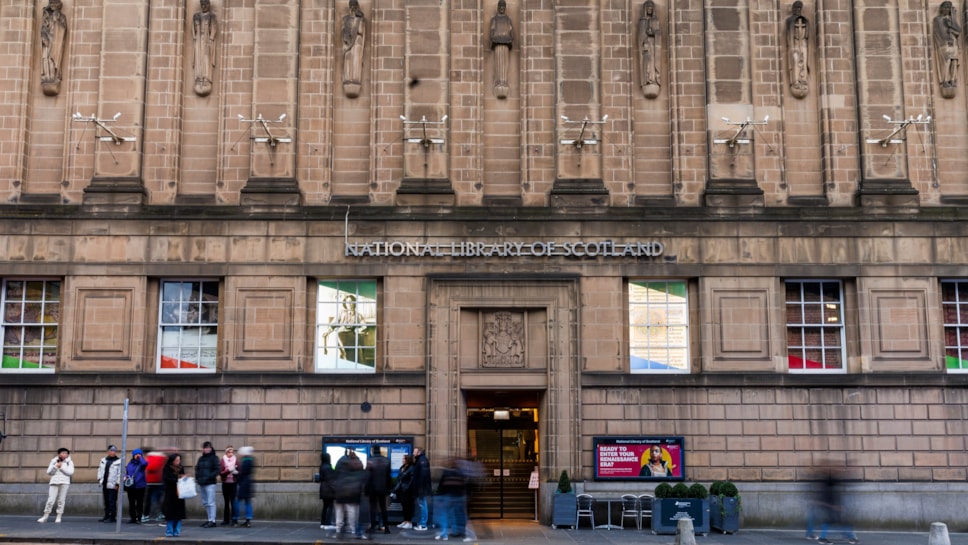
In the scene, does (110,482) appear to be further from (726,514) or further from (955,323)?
(955,323)

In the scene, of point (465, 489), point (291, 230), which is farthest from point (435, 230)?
point (465, 489)

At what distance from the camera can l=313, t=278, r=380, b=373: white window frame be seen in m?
25.2

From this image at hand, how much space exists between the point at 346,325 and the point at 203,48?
8.34 meters

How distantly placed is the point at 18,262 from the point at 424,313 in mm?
10602

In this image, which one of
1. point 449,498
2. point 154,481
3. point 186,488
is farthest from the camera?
point 154,481

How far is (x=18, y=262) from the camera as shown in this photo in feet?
81.7

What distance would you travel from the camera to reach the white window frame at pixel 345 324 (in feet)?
82.5

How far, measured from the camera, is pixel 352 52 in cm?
2573

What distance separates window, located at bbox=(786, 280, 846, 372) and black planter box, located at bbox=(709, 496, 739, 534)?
442 centimetres

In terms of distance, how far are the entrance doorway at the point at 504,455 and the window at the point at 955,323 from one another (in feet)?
36.4

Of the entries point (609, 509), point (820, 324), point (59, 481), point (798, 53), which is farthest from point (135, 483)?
point (798, 53)

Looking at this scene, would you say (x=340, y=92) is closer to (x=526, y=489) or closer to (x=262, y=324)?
(x=262, y=324)

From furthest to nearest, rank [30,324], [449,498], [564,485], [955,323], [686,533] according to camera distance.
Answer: [955,323], [30,324], [564,485], [449,498], [686,533]

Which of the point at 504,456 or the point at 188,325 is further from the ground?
the point at 188,325
